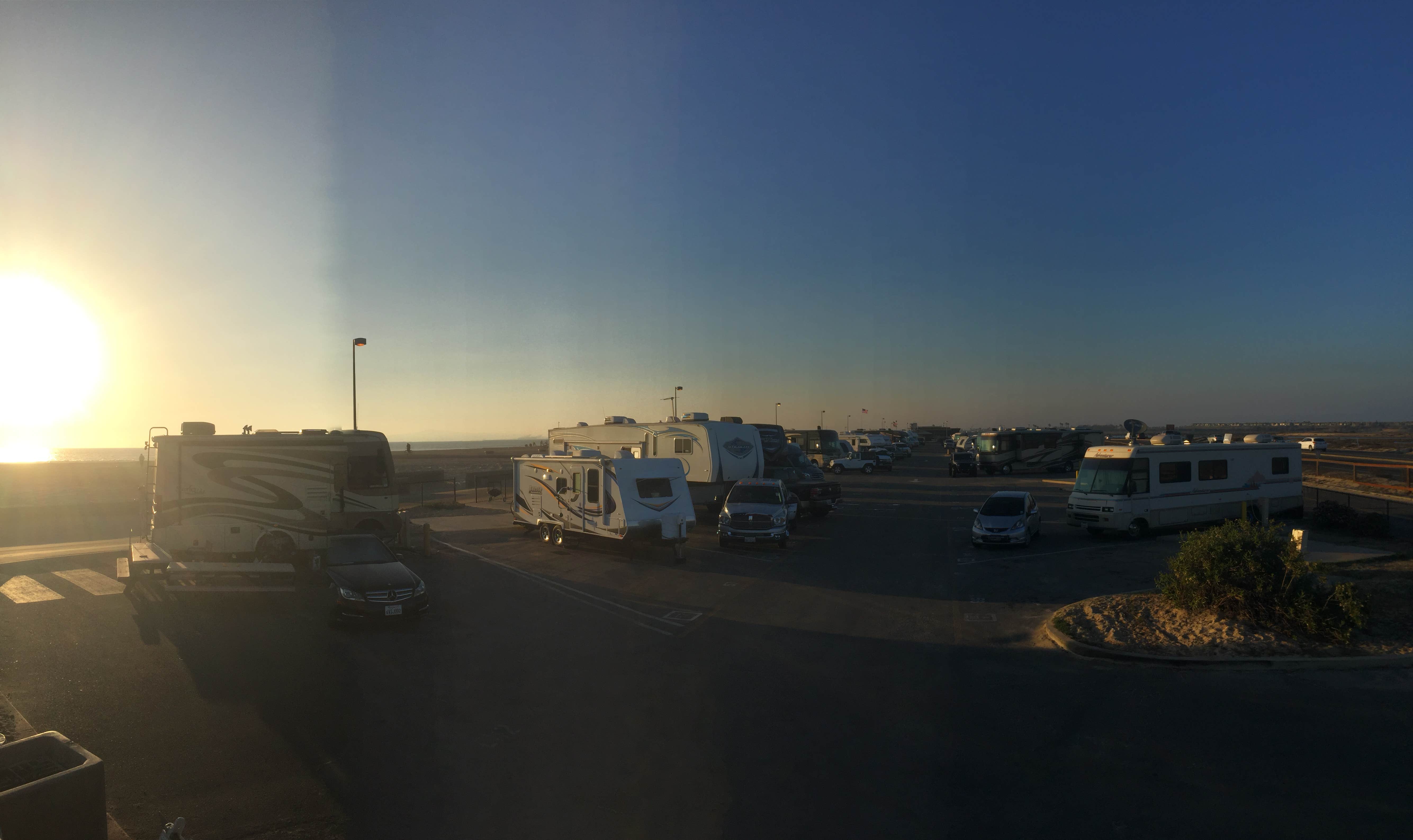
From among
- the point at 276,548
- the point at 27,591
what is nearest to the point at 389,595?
the point at 276,548

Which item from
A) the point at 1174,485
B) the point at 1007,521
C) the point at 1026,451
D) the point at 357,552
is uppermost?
the point at 1026,451

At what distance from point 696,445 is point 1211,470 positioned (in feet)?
54.9

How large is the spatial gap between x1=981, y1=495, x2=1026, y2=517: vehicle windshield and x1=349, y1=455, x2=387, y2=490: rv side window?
Result: 1721cm

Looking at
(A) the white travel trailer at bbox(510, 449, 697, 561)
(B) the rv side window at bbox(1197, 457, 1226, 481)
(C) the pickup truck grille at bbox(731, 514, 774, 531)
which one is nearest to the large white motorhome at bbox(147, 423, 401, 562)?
(A) the white travel trailer at bbox(510, 449, 697, 561)

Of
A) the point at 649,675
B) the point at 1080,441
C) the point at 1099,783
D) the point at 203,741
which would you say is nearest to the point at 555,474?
the point at 649,675

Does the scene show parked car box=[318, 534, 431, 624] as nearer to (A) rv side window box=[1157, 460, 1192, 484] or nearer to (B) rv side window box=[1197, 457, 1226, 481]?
(A) rv side window box=[1157, 460, 1192, 484]

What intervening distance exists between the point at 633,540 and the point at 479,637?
8096mm

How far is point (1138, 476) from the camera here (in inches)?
837

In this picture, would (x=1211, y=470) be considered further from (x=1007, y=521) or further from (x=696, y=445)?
(x=696, y=445)

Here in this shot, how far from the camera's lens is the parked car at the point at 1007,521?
20.2 metres

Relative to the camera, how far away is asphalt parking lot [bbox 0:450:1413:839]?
20.0 ft

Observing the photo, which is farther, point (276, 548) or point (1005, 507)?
point (1005, 507)

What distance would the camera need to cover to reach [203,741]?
7754mm

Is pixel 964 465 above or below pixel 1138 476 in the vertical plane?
below
